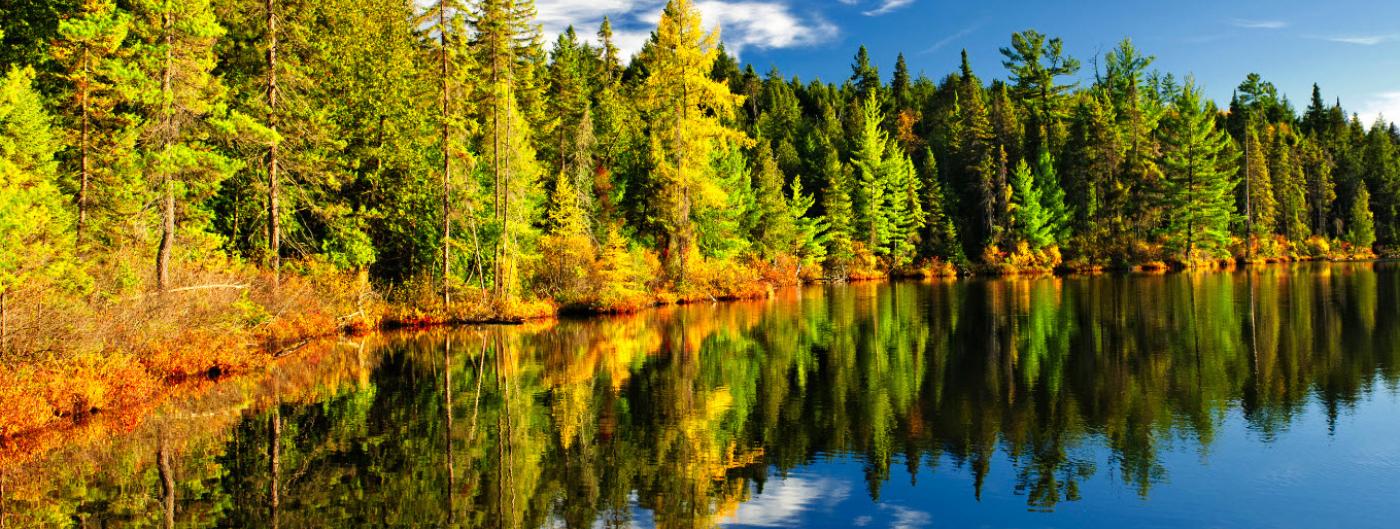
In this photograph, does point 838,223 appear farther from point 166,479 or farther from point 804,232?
point 166,479

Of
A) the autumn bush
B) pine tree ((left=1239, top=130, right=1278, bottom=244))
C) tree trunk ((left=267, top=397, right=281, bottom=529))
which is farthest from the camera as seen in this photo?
pine tree ((left=1239, top=130, right=1278, bottom=244))

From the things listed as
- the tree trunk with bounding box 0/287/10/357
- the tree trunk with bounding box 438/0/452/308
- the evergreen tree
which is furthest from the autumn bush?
the tree trunk with bounding box 0/287/10/357

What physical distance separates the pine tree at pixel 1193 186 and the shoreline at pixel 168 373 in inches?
1980

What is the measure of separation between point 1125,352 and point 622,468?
14.3 metres

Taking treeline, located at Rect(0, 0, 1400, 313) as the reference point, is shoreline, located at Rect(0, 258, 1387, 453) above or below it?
below

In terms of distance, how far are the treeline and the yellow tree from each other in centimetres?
14

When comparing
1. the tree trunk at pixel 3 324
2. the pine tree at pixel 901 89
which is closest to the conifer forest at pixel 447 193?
the tree trunk at pixel 3 324

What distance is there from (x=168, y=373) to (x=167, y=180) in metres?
4.82

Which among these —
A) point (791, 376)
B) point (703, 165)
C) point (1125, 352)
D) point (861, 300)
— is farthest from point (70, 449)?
point (861, 300)

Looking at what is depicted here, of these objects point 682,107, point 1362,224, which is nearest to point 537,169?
point 682,107

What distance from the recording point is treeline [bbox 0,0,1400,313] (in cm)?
1956

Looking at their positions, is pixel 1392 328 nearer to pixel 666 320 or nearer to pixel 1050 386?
pixel 1050 386

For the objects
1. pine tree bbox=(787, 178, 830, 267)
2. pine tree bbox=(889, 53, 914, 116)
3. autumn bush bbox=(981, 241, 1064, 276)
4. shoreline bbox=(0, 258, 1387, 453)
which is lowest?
shoreline bbox=(0, 258, 1387, 453)

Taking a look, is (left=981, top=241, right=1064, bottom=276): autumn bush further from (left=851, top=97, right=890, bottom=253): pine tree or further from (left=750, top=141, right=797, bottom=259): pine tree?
(left=750, top=141, right=797, bottom=259): pine tree
